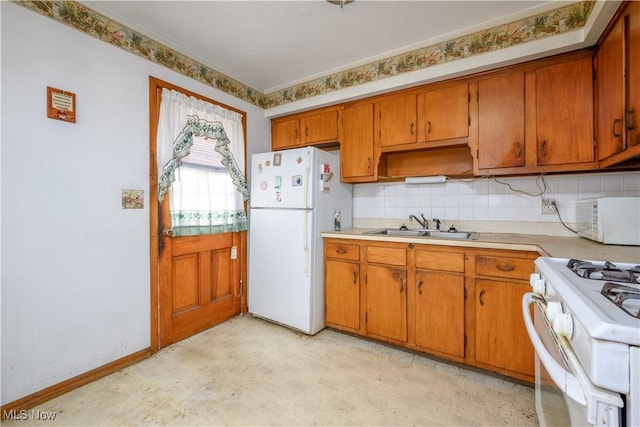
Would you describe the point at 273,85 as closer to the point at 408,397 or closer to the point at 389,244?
the point at 389,244

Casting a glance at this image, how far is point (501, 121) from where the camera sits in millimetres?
2109

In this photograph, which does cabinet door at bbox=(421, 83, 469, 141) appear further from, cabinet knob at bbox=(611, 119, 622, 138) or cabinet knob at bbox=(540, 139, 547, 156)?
cabinet knob at bbox=(611, 119, 622, 138)

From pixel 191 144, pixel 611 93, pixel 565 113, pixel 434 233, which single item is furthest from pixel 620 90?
pixel 191 144

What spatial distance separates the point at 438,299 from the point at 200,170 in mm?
2223

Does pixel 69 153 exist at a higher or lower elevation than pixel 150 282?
higher

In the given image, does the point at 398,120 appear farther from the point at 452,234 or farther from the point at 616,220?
the point at 616,220

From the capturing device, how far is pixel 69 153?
1754 mm

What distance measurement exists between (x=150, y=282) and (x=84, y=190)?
80 centimetres

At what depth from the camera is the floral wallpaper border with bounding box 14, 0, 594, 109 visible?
5.80 ft

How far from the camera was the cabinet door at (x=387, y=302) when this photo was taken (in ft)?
7.26

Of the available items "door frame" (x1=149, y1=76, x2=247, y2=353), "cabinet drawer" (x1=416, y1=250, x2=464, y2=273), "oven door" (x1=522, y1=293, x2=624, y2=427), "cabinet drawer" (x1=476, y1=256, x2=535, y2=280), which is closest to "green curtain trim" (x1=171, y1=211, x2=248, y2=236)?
"door frame" (x1=149, y1=76, x2=247, y2=353)

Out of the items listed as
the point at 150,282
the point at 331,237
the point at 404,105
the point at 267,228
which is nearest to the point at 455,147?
the point at 404,105

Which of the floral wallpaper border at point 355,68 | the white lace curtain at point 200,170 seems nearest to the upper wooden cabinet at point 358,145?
the floral wallpaper border at point 355,68

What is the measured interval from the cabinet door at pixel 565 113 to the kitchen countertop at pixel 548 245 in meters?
0.57
